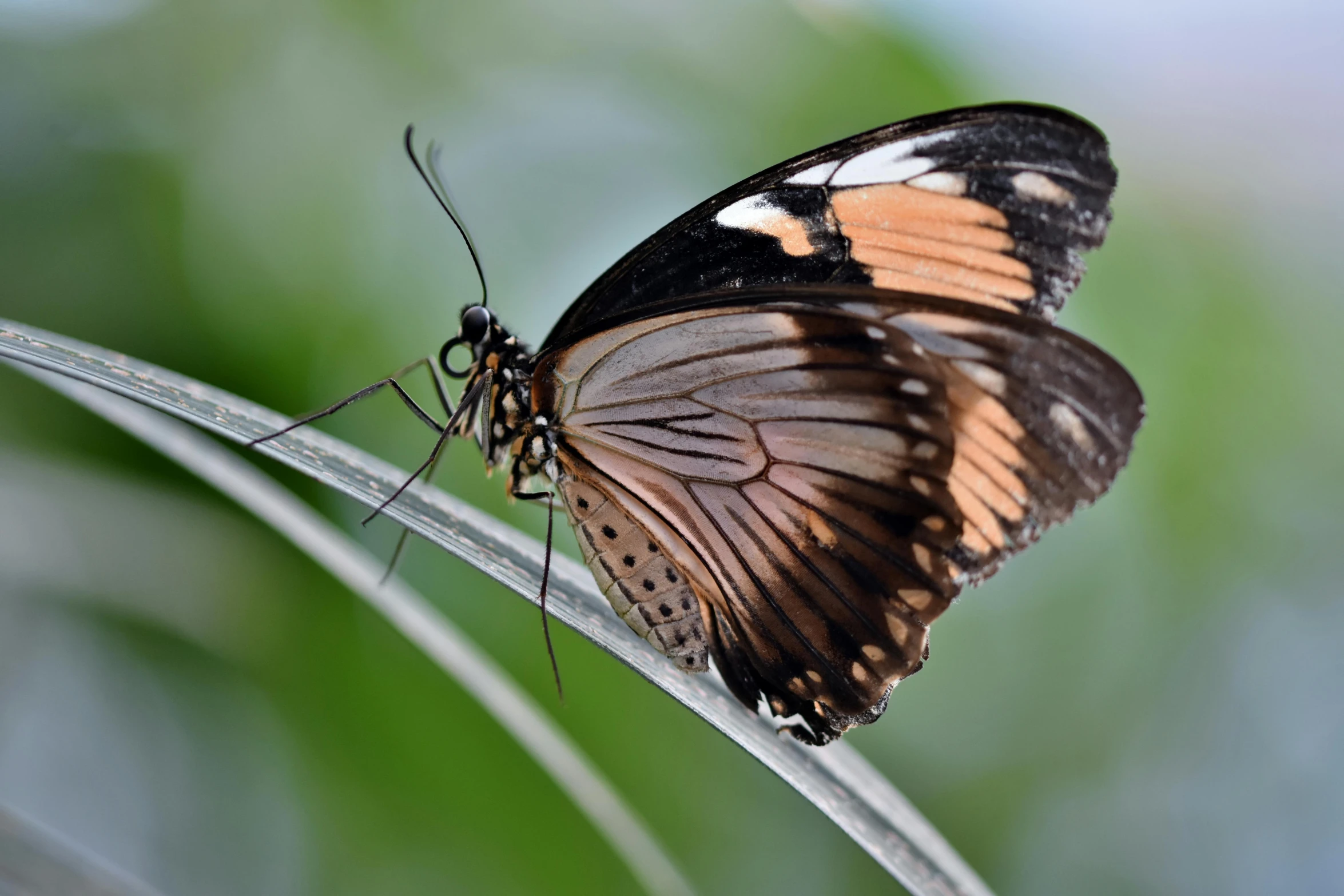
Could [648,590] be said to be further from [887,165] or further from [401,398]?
[887,165]

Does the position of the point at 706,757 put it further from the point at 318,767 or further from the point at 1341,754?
the point at 1341,754

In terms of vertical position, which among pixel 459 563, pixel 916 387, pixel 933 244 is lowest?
pixel 459 563

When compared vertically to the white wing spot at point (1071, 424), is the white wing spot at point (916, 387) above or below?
below

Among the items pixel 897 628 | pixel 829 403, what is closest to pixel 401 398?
pixel 829 403

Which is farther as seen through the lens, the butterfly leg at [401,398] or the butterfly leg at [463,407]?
the butterfly leg at [463,407]

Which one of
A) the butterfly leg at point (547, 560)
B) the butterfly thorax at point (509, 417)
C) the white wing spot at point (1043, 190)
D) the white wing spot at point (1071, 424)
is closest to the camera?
the butterfly leg at point (547, 560)

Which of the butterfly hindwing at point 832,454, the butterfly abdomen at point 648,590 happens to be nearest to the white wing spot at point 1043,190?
the butterfly hindwing at point 832,454

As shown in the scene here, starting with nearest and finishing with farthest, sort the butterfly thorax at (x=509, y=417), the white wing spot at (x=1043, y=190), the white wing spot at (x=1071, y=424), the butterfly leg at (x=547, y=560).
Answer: the butterfly leg at (x=547, y=560) → the white wing spot at (x=1071, y=424) → the white wing spot at (x=1043, y=190) → the butterfly thorax at (x=509, y=417)

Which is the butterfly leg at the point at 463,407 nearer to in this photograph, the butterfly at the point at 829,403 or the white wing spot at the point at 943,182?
the butterfly at the point at 829,403

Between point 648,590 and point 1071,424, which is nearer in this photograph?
point 1071,424
